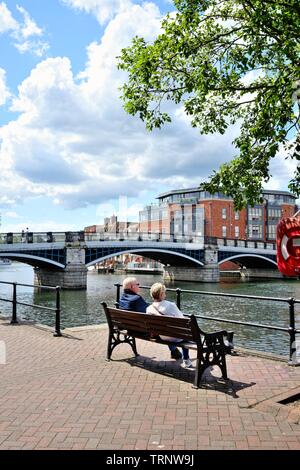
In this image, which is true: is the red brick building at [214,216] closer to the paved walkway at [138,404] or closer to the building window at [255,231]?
the building window at [255,231]

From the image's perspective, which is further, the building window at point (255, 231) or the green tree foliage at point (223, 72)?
the building window at point (255, 231)

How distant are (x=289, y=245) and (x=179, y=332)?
2312 millimetres

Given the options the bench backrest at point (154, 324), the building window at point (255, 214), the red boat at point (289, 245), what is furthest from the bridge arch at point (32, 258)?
the building window at point (255, 214)

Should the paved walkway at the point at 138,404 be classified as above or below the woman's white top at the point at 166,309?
below

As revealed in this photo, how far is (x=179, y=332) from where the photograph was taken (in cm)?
579

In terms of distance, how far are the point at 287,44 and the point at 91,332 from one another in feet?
22.1

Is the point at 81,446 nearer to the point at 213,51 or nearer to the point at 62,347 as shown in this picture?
the point at 62,347

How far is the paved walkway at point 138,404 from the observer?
3.94 meters

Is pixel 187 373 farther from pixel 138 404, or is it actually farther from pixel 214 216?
pixel 214 216

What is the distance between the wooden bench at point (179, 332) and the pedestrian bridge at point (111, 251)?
32651mm

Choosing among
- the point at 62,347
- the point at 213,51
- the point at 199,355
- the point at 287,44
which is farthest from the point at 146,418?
the point at 213,51

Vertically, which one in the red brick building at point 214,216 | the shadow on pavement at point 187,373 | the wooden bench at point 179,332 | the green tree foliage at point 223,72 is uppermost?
the red brick building at point 214,216

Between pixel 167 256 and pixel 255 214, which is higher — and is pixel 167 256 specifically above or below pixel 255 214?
below

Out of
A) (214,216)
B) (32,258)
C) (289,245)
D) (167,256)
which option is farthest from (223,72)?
(214,216)
